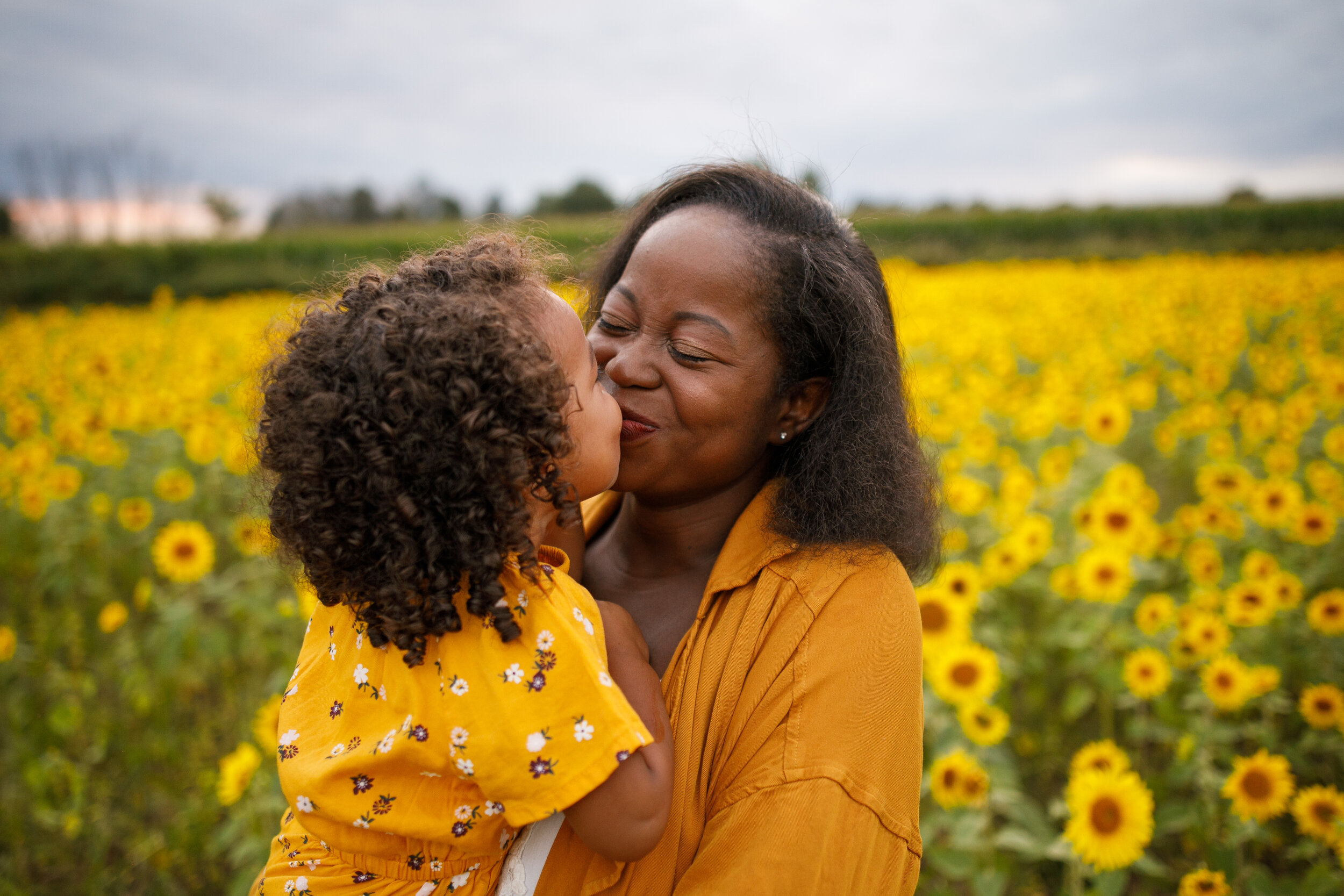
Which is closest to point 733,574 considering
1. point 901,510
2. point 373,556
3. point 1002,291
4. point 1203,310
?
point 901,510

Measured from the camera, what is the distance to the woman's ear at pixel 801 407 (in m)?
1.60

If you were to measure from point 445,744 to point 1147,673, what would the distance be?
7.41 ft

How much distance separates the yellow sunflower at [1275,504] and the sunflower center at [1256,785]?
1288 millimetres

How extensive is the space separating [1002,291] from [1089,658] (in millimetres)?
8741

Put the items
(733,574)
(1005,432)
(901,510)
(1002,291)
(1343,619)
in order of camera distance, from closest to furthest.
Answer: (733,574), (901,510), (1343,619), (1005,432), (1002,291)

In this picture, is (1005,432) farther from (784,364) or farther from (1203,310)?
(1203,310)

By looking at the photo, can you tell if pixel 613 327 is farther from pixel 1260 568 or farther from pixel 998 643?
pixel 1260 568

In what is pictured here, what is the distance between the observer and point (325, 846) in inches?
51.6

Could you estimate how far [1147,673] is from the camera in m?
2.47

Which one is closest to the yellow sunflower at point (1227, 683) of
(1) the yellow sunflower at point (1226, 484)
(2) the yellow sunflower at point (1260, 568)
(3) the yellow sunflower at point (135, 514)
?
(2) the yellow sunflower at point (1260, 568)

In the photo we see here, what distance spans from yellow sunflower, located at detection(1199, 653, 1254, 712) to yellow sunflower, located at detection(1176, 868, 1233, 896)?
2.04 feet

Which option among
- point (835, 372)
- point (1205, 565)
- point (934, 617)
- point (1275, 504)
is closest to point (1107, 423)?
point (1275, 504)

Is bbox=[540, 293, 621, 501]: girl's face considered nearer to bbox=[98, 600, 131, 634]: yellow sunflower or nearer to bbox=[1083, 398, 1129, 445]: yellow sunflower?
bbox=[98, 600, 131, 634]: yellow sunflower

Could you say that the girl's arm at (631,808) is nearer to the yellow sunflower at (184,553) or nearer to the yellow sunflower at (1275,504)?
the yellow sunflower at (184,553)
